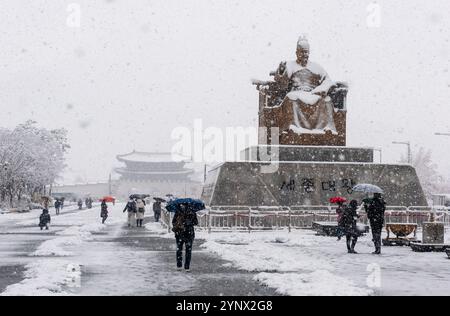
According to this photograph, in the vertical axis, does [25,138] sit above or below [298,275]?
above

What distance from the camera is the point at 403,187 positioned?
2847 cm

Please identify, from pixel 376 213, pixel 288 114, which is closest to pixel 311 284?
pixel 376 213

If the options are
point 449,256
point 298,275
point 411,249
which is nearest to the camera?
point 298,275

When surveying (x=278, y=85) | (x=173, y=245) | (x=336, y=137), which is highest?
(x=278, y=85)

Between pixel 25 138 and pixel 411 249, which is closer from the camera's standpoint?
pixel 411 249

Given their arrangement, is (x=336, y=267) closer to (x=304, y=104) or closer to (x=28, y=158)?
(x=304, y=104)

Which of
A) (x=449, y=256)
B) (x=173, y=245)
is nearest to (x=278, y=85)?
(x=173, y=245)

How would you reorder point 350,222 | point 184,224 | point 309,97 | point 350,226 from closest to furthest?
point 184,224 < point 350,226 < point 350,222 < point 309,97

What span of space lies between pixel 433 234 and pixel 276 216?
363 inches

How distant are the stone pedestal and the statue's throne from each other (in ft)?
38.0

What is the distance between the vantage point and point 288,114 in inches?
1118

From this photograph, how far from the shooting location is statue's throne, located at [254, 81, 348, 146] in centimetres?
2842

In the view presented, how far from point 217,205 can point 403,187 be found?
8206 millimetres

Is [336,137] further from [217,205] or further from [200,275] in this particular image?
[200,275]
